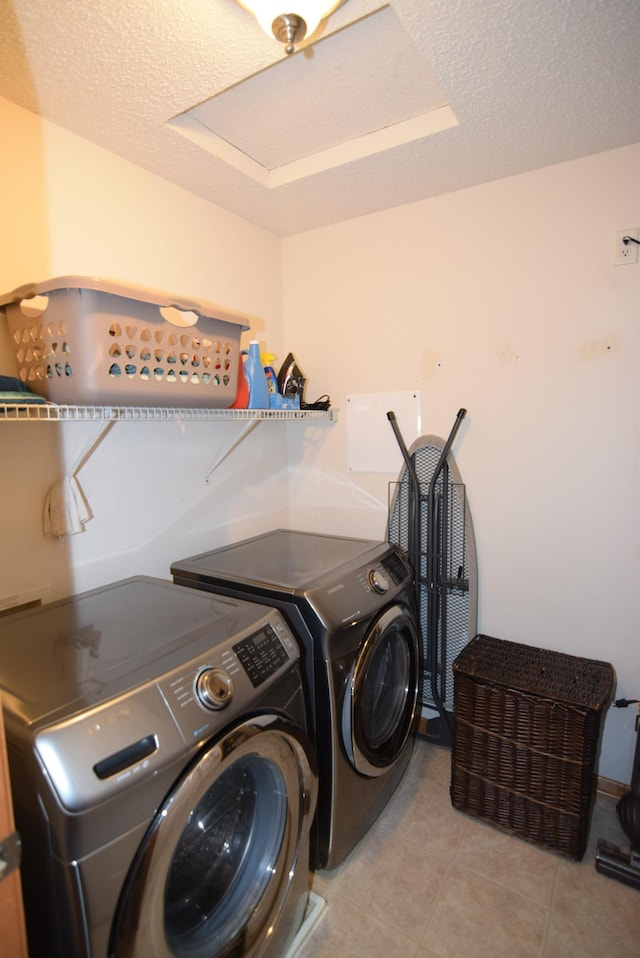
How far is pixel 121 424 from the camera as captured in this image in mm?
1754

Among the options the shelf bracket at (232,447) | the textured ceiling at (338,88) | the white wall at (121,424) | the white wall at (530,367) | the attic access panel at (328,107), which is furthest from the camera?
the shelf bracket at (232,447)

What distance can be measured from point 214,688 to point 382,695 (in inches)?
39.4

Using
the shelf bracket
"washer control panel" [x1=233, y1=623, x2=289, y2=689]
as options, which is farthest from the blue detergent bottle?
"washer control panel" [x1=233, y1=623, x2=289, y2=689]

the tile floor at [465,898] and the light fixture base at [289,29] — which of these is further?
the tile floor at [465,898]

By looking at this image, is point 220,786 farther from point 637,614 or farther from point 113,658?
point 637,614

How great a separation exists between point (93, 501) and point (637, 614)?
6.71 feet

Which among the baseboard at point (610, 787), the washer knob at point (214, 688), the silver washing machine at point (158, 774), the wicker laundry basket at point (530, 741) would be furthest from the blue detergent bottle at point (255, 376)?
the baseboard at point (610, 787)

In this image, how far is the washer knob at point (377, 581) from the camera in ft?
5.62

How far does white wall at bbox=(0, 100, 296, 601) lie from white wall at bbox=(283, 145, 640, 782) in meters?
0.55

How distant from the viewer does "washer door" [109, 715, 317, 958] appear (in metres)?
0.94

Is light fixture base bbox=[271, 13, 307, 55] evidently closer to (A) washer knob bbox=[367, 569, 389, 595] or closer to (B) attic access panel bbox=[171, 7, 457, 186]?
(B) attic access panel bbox=[171, 7, 457, 186]

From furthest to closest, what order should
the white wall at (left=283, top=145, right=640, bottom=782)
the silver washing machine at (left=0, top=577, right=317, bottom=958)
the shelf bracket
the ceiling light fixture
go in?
the shelf bracket
the white wall at (left=283, top=145, right=640, bottom=782)
the ceiling light fixture
the silver washing machine at (left=0, top=577, right=317, bottom=958)

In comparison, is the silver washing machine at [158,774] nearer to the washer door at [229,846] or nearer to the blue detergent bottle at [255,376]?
the washer door at [229,846]

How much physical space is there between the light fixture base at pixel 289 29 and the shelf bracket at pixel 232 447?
51.2 inches
